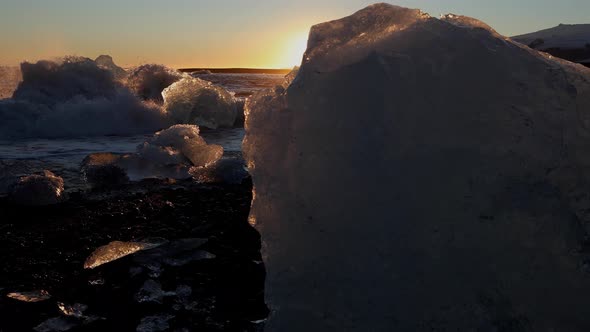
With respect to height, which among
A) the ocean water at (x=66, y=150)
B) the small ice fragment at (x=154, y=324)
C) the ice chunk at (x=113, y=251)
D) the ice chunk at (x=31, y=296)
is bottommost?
the small ice fragment at (x=154, y=324)

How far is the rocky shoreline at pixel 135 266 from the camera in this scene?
169cm

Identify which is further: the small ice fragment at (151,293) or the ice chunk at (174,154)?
the ice chunk at (174,154)

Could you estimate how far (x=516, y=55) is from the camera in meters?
1.41

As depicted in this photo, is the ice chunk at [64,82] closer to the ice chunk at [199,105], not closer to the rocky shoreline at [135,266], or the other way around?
the ice chunk at [199,105]

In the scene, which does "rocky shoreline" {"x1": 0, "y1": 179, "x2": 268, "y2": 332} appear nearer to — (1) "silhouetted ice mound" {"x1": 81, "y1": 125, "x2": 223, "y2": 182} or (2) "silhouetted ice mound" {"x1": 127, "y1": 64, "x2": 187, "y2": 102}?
(1) "silhouetted ice mound" {"x1": 81, "y1": 125, "x2": 223, "y2": 182}

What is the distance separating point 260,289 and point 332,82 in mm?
847

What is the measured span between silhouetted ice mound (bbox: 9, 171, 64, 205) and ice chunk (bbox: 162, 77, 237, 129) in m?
4.56

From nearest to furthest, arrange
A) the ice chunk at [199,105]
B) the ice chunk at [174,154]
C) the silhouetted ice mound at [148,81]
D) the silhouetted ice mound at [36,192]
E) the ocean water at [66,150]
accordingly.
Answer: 1. the silhouetted ice mound at [36,192]
2. the ice chunk at [174,154]
3. the ocean water at [66,150]
4. the ice chunk at [199,105]
5. the silhouetted ice mound at [148,81]

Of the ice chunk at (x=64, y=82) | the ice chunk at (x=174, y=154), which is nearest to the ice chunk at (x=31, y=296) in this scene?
the ice chunk at (x=174, y=154)

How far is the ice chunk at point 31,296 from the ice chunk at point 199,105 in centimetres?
583

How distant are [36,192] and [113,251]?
108 cm

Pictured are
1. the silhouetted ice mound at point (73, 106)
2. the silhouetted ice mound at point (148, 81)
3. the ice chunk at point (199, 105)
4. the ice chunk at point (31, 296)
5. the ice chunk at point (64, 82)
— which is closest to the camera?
the ice chunk at point (31, 296)

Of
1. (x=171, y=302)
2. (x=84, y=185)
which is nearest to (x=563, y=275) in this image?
(x=171, y=302)

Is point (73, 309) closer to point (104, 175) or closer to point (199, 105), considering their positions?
point (104, 175)
